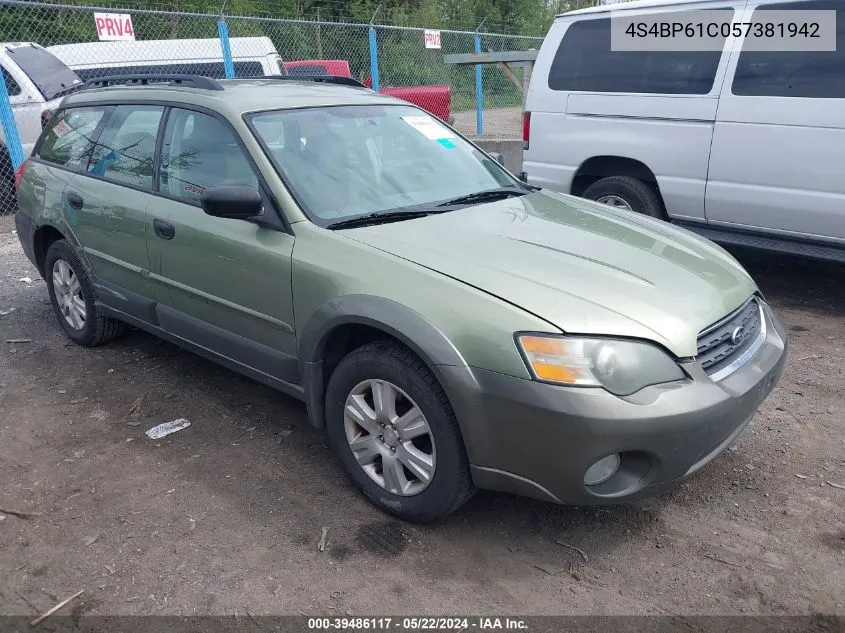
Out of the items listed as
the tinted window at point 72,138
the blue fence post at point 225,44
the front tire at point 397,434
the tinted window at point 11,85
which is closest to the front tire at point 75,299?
the tinted window at point 72,138

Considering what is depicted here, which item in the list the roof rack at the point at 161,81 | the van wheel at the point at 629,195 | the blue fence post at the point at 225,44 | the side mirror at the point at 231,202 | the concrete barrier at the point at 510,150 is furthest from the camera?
the concrete barrier at the point at 510,150

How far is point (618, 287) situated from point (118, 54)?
33.7 ft

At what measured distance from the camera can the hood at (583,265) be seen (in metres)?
2.61

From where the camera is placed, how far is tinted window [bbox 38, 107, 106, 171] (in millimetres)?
4496

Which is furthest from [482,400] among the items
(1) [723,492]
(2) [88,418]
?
(2) [88,418]

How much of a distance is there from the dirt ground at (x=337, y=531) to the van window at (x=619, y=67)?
256cm

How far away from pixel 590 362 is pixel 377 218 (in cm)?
124

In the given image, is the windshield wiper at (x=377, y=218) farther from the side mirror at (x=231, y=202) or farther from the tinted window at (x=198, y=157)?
the tinted window at (x=198, y=157)

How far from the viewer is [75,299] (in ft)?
16.0

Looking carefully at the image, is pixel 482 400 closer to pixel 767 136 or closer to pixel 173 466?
pixel 173 466

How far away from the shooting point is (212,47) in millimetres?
11234

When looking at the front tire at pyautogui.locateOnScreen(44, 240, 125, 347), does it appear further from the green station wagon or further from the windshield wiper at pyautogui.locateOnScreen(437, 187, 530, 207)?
→ the windshield wiper at pyautogui.locateOnScreen(437, 187, 530, 207)

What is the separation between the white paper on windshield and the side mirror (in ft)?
3.83

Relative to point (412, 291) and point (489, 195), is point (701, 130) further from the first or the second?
point (412, 291)
